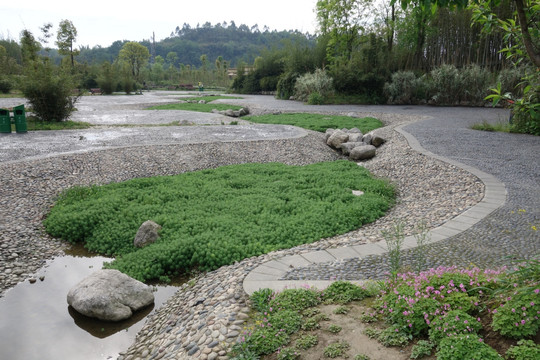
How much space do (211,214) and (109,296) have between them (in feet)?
6.64

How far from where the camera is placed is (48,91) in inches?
472

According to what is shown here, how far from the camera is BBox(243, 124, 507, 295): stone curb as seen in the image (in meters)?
3.21

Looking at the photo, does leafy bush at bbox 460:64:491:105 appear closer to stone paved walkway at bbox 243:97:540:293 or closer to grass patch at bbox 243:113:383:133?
grass patch at bbox 243:113:383:133

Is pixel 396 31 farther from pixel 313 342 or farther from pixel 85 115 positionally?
pixel 313 342

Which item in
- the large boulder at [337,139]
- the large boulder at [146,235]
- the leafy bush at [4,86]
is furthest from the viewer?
the leafy bush at [4,86]

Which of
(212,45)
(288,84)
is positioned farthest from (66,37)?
(212,45)

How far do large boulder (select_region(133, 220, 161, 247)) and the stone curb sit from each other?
182 cm

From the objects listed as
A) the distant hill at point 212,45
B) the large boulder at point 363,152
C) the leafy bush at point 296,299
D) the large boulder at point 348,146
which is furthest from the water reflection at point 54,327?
the distant hill at point 212,45

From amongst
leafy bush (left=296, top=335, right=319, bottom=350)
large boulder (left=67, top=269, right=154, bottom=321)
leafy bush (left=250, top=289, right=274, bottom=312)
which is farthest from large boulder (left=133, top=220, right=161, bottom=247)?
leafy bush (left=296, top=335, right=319, bottom=350)

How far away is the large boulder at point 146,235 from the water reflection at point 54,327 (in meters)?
0.81

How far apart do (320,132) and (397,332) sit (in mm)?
9880

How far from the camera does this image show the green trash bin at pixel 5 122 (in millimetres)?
10750

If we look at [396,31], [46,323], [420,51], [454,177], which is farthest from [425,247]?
[396,31]

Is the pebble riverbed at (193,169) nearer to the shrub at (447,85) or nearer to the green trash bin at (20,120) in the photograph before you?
Answer: the green trash bin at (20,120)
